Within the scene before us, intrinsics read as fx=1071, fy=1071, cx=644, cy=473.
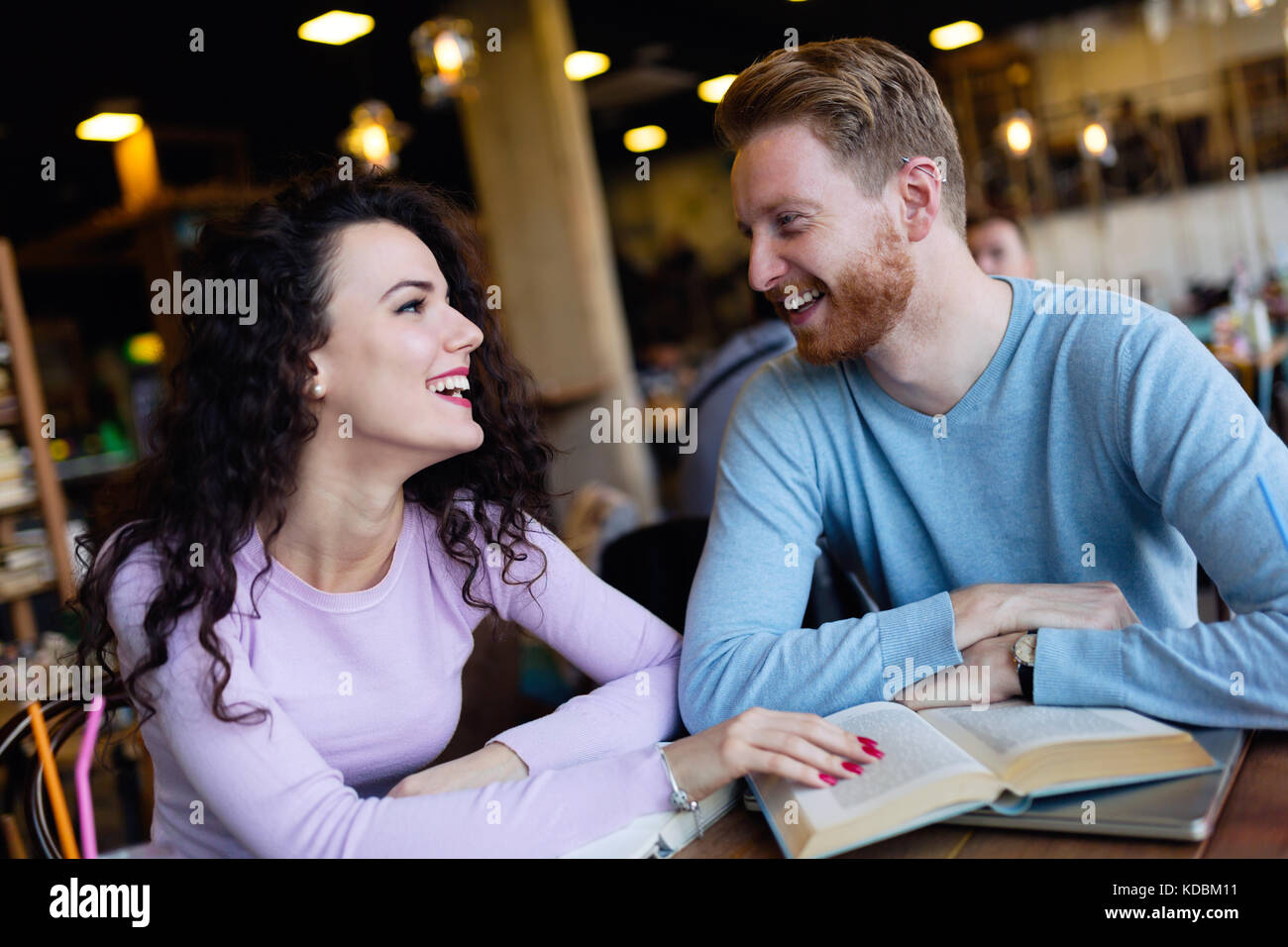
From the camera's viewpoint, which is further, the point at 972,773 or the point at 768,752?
the point at 768,752

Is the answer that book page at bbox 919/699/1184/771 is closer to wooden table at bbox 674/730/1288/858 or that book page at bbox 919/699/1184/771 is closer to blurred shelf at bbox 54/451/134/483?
wooden table at bbox 674/730/1288/858

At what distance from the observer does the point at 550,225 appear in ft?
18.7

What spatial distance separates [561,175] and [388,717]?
4.65m

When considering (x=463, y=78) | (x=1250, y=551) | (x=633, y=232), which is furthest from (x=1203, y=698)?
(x=633, y=232)

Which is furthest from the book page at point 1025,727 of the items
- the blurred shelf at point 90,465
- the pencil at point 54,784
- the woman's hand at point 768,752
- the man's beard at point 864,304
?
the blurred shelf at point 90,465

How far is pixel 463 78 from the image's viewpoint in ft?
15.4

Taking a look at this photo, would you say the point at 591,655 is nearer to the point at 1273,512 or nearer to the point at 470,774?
the point at 470,774

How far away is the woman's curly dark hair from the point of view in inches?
49.8

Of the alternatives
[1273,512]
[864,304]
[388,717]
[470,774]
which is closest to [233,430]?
[388,717]

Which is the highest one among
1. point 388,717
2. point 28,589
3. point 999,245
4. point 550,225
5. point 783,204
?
point 550,225

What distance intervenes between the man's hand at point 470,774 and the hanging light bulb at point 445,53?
3.96 metres

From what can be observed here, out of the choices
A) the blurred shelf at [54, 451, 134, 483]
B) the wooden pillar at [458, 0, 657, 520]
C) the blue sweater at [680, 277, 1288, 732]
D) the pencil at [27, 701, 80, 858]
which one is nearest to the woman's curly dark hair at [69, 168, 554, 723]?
the pencil at [27, 701, 80, 858]

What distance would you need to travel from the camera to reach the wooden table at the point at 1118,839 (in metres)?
0.89

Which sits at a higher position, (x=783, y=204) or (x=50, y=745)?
(x=783, y=204)
